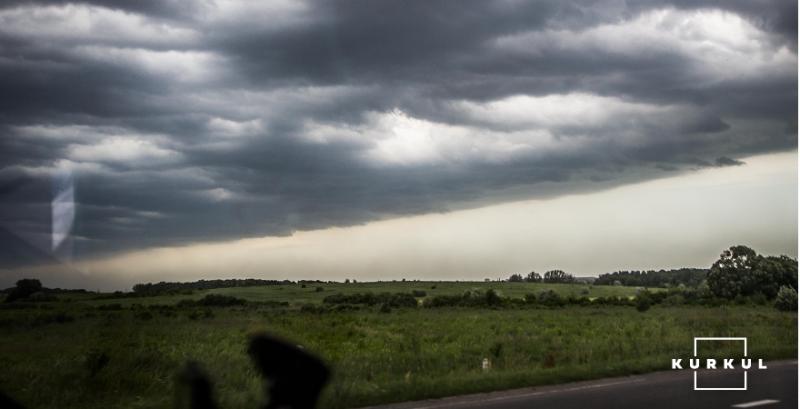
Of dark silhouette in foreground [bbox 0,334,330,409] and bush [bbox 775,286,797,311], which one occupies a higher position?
dark silhouette in foreground [bbox 0,334,330,409]

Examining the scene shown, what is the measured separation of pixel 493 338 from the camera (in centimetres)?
3172

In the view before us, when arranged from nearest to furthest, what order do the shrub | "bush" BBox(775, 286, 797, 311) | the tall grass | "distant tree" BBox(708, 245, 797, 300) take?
the tall grass, the shrub, "bush" BBox(775, 286, 797, 311), "distant tree" BBox(708, 245, 797, 300)

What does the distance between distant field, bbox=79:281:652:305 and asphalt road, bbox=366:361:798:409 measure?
59094 millimetres

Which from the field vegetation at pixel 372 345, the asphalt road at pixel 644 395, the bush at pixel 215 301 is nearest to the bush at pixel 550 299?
the field vegetation at pixel 372 345

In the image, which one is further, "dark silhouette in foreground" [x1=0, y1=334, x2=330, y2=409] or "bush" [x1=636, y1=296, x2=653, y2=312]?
"bush" [x1=636, y1=296, x2=653, y2=312]

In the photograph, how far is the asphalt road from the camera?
1318 cm

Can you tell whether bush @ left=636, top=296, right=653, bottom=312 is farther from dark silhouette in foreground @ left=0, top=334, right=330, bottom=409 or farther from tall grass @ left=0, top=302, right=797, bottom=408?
dark silhouette in foreground @ left=0, top=334, right=330, bottom=409

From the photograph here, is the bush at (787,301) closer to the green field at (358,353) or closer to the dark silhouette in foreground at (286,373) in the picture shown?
the green field at (358,353)

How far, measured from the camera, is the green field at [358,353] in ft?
49.9

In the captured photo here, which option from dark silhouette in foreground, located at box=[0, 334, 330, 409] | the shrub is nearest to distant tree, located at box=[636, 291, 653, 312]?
the shrub

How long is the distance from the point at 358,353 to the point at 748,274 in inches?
2355

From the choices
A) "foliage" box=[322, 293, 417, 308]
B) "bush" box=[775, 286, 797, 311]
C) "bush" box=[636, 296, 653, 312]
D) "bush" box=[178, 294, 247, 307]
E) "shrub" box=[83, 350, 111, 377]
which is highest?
"bush" box=[775, 286, 797, 311]

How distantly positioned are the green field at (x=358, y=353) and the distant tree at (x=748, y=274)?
34.2 metres

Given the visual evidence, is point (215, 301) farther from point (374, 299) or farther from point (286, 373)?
point (286, 373)
